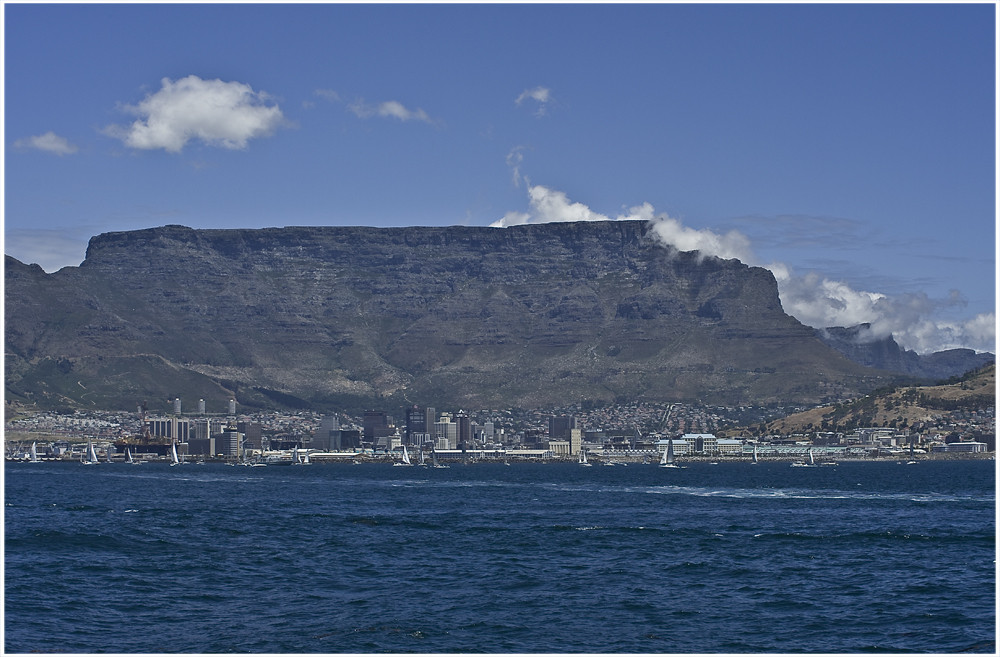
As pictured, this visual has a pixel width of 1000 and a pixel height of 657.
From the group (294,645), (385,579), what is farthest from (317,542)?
(294,645)

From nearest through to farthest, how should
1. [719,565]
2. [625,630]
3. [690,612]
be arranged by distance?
[625,630] → [690,612] → [719,565]

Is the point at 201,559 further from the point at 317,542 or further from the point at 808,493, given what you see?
the point at 808,493

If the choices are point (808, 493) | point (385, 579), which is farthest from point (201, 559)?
point (808, 493)

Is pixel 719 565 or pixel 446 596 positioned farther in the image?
pixel 719 565

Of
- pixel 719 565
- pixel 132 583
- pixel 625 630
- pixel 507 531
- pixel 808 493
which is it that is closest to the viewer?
pixel 625 630

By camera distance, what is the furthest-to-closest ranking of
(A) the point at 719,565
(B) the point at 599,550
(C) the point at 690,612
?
1. (B) the point at 599,550
2. (A) the point at 719,565
3. (C) the point at 690,612

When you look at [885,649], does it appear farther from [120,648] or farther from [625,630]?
[120,648]
